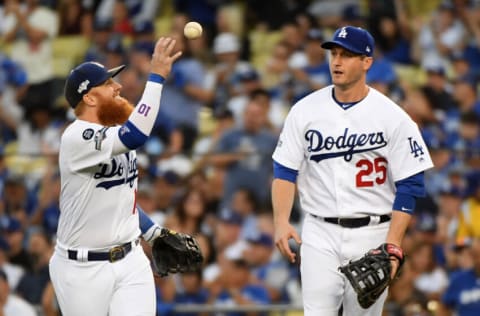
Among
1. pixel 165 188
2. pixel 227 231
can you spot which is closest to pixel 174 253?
pixel 227 231

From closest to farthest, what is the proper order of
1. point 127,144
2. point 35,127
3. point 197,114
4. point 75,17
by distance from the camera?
point 127,144
point 197,114
point 35,127
point 75,17

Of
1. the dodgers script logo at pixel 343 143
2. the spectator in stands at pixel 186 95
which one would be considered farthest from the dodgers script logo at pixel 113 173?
the spectator in stands at pixel 186 95

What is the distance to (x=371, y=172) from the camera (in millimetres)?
6828

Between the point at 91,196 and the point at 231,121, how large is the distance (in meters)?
5.03

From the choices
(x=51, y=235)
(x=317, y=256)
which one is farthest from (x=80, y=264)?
(x=51, y=235)

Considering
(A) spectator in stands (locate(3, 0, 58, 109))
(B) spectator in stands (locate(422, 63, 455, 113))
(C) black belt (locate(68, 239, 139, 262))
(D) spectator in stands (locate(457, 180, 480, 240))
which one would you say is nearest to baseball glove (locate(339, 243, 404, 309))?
(C) black belt (locate(68, 239, 139, 262))

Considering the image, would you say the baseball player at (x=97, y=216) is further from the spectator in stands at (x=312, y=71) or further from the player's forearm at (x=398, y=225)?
the spectator in stands at (x=312, y=71)

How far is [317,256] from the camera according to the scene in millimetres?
6758

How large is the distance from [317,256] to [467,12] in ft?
22.3

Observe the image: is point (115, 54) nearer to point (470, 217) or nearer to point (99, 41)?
point (99, 41)

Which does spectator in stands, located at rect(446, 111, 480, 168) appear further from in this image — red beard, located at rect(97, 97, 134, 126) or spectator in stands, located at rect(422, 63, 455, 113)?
red beard, located at rect(97, 97, 134, 126)

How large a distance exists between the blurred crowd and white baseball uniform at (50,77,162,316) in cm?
294

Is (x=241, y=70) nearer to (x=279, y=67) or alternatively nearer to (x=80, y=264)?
(x=279, y=67)

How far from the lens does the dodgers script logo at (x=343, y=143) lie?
6.77 metres
